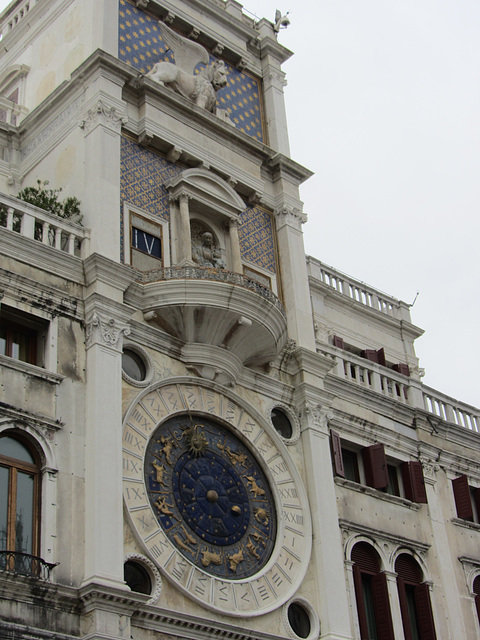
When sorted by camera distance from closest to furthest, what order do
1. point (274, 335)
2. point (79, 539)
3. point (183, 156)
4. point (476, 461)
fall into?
1. point (79, 539)
2. point (274, 335)
3. point (183, 156)
4. point (476, 461)

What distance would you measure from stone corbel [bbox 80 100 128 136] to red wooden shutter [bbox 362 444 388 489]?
29.7 ft

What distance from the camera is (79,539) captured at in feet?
57.8

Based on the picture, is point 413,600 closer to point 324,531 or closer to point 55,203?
point 324,531

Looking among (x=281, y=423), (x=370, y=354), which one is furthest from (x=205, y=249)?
(x=370, y=354)

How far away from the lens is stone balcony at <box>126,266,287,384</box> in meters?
21.2

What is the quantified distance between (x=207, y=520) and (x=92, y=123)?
863cm

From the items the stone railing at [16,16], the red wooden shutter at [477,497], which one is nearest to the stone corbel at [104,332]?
the stone railing at [16,16]

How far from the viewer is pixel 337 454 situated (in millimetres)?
23406

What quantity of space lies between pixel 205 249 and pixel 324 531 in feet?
21.9

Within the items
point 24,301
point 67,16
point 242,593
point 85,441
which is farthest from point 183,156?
point 242,593

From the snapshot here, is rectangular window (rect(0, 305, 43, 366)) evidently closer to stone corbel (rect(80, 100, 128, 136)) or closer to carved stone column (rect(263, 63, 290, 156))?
stone corbel (rect(80, 100, 128, 136))

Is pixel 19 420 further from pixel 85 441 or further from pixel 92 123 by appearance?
pixel 92 123

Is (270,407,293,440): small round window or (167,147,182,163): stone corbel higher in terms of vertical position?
(167,147,182,163): stone corbel

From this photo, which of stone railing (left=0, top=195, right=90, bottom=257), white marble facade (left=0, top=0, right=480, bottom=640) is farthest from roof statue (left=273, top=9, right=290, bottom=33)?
stone railing (left=0, top=195, right=90, bottom=257)
